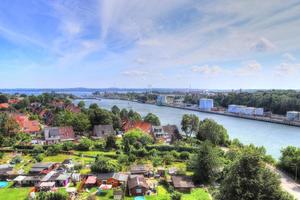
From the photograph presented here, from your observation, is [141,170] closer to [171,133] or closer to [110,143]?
[110,143]

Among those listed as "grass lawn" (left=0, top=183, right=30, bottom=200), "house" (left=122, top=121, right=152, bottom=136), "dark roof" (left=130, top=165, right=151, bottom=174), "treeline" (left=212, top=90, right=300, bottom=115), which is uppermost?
"treeline" (left=212, top=90, right=300, bottom=115)

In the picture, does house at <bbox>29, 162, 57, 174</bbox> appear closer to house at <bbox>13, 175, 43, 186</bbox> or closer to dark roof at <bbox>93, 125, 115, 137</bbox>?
house at <bbox>13, 175, 43, 186</bbox>

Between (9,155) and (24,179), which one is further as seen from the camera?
(9,155)

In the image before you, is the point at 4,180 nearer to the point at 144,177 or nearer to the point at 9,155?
the point at 9,155

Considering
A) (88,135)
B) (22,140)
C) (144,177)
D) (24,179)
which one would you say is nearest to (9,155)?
(22,140)

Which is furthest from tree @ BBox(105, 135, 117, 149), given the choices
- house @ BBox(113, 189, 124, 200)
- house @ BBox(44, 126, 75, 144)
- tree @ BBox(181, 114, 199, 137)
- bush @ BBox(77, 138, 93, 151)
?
tree @ BBox(181, 114, 199, 137)

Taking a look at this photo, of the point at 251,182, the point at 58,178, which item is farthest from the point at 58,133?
the point at 251,182

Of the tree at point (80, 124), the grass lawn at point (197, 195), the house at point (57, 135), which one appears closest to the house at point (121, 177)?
the grass lawn at point (197, 195)
